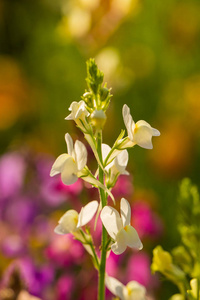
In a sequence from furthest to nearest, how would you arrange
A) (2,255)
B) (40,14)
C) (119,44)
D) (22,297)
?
(40,14) < (119,44) < (2,255) < (22,297)

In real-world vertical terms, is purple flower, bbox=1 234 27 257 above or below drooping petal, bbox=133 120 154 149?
below

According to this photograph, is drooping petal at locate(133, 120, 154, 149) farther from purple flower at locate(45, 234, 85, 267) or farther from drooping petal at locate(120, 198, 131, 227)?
purple flower at locate(45, 234, 85, 267)

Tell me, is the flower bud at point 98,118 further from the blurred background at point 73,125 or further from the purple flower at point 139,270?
the purple flower at point 139,270

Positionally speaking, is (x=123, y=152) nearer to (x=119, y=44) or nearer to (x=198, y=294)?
(x=198, y=294)

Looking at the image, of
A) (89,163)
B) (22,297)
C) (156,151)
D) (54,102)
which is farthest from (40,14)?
(22,297)

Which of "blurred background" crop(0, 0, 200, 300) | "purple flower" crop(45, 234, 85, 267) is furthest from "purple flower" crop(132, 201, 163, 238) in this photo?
"purple flower" crop(45, 234, 85, 267)

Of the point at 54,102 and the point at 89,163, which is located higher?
the point at 54,102

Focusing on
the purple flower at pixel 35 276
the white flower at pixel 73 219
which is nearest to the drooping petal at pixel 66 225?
the white flower at pixel 73 219
